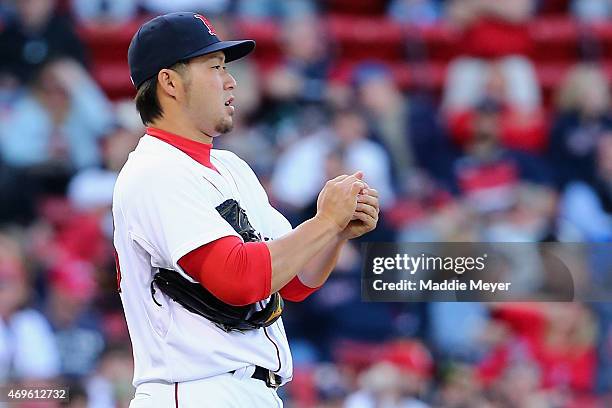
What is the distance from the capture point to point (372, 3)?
8844mm

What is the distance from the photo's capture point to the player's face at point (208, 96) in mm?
2768

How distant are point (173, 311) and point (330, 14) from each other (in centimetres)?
627

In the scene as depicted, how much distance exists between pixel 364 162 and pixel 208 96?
3.97m

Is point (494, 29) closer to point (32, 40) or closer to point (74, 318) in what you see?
point (32, 40)

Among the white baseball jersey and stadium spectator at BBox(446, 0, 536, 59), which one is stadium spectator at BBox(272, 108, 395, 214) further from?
the white baseball jersey

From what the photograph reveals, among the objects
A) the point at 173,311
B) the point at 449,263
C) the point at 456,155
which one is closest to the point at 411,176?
the point at 456,155

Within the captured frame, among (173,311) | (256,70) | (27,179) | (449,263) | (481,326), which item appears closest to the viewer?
(173,311)

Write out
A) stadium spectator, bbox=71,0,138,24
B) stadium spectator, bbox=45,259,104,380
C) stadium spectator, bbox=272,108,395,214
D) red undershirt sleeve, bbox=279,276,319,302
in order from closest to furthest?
red undershirt sleeve, bbox=279,276,319,302 → stadium spectator, bbox=45,259,104,380 → stadium spectator, bbox=272,108,395,214 → stadium spectator, bbox=71,0,138,24

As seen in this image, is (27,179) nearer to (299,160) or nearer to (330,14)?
(299,160)

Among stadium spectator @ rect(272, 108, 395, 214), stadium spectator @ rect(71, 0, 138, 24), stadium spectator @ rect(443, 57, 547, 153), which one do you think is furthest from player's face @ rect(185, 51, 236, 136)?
stadium spectator @ rect(71, 0, 138, 24)

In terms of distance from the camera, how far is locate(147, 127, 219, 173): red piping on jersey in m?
2.76

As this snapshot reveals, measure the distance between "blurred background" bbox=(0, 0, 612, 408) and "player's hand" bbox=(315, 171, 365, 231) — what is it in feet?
4.30

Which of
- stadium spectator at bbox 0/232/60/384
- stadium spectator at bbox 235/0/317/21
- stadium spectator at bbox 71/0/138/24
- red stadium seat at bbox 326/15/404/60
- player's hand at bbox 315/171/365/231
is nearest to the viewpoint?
player's hand at bbox 315/171/365/231

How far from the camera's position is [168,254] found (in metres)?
2.58
